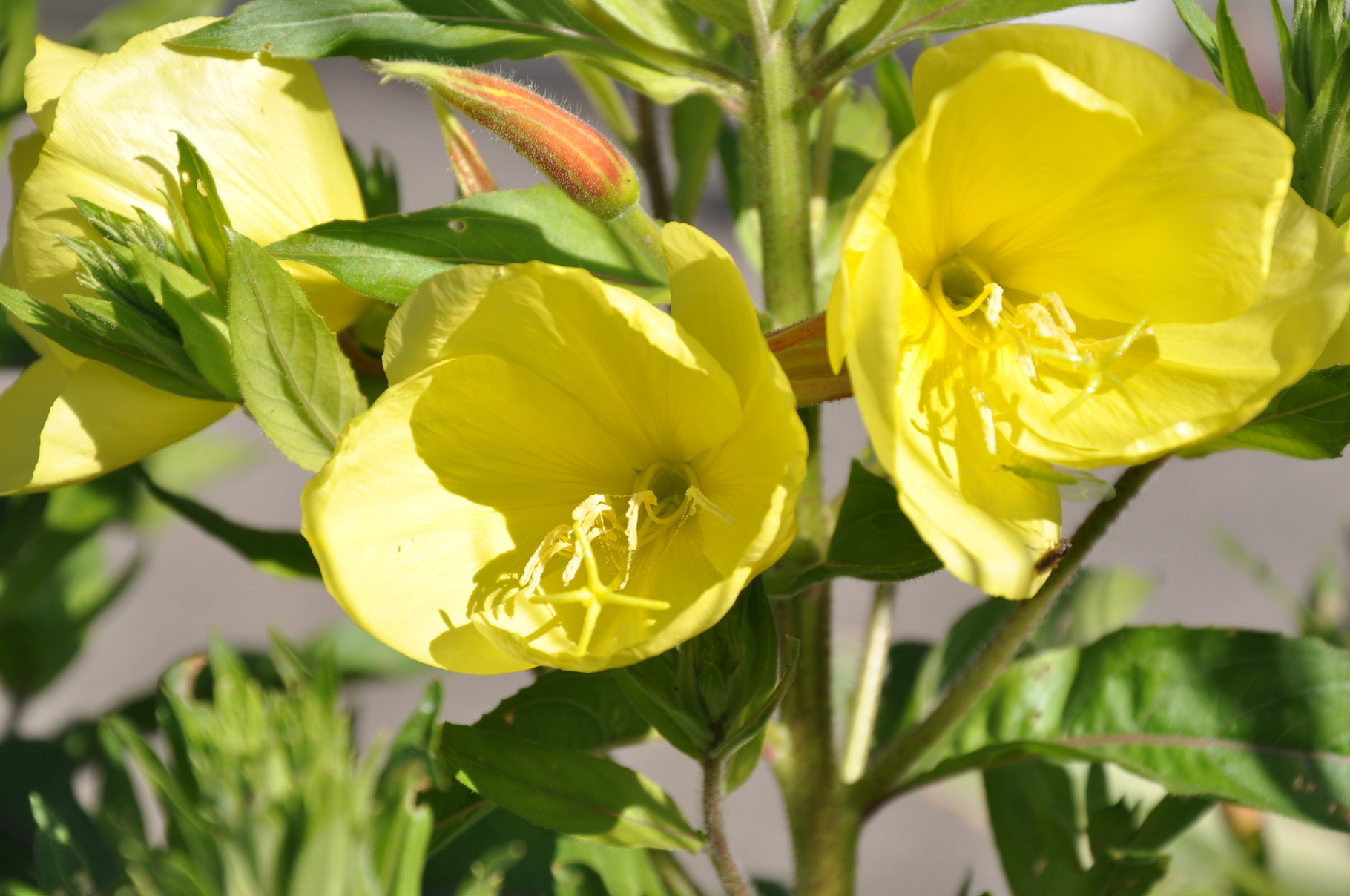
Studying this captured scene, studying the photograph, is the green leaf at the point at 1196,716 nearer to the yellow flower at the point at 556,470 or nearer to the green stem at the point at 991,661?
the green stem at the point at 991,661

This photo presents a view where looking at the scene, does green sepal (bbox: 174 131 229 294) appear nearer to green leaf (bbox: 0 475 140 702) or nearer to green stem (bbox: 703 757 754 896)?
green stem (bbox: 703 757 754 896)

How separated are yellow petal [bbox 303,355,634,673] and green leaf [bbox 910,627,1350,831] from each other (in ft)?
0.86

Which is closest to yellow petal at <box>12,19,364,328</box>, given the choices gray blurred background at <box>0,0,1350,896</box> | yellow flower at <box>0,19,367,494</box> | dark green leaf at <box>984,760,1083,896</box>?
yellow flower at <box>0,19,367,494</box>

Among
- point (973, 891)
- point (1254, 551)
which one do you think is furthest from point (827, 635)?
point (1254, 551)

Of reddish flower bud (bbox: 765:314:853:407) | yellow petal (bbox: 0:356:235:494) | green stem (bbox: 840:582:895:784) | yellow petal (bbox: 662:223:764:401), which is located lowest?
green stem (bbox: 840:582:895:784)

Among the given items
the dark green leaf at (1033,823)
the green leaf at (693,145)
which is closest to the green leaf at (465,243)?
the green leaf at (693,145)

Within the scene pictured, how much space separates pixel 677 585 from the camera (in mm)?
492

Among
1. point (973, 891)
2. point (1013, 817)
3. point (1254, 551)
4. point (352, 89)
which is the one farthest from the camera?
point (352, 89)

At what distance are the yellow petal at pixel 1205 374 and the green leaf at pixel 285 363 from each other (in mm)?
299

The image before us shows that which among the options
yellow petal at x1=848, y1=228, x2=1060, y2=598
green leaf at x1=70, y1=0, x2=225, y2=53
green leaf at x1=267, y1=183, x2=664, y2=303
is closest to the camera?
yellow petal at x1=848, y1=228, x2=1060, y2=598

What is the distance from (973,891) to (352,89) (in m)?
2.14

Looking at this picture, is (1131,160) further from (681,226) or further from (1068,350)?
(681,226)

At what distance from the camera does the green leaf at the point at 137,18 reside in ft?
2.78

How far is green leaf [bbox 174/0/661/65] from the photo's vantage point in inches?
20.9
